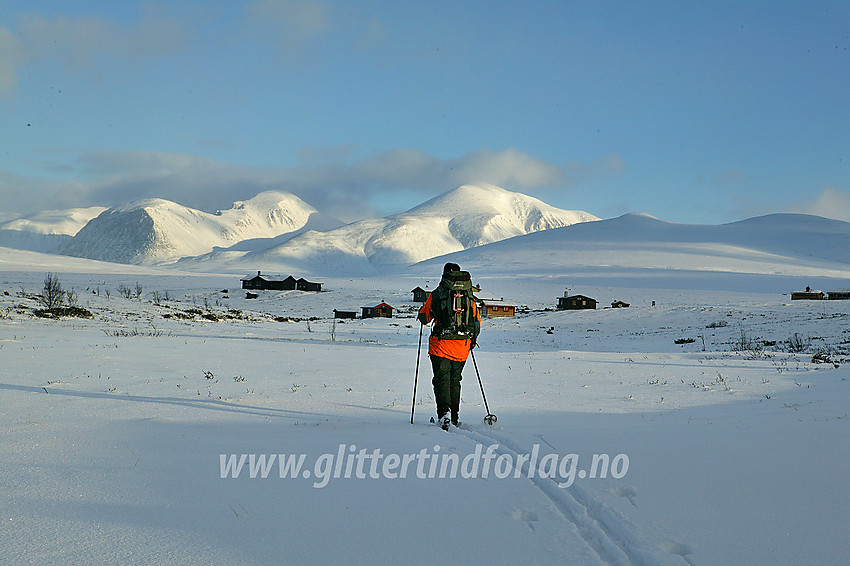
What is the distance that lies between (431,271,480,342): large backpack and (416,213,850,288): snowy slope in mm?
115868

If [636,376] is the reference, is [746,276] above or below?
above

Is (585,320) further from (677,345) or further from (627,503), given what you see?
(627,503)

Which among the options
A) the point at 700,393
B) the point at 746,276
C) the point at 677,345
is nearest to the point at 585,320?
the point at 677,345

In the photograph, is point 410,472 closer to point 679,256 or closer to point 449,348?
point 449,348

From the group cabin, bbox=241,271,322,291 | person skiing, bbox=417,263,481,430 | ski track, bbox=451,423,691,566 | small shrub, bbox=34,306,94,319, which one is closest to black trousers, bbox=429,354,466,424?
person skiing, bbox=417,263,481,430

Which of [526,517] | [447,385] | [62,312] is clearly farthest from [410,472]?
[62,312]

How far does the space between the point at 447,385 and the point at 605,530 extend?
4.09m

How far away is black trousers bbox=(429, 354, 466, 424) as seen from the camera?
25.5 ft

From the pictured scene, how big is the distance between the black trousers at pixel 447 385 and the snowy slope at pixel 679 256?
116m

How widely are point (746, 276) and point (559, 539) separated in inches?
5337

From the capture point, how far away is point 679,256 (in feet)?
513

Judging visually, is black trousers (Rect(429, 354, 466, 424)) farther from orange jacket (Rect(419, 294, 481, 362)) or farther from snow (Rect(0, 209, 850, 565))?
snow (Rect(0, 209, 850, 565))

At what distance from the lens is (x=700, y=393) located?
10.8 metres

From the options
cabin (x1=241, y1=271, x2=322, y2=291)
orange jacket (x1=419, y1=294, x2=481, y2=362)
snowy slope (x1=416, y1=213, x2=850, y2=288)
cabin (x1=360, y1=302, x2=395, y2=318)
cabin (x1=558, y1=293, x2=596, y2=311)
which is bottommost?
cabin (x1=360, y1=302, x2=395, y2=318)
